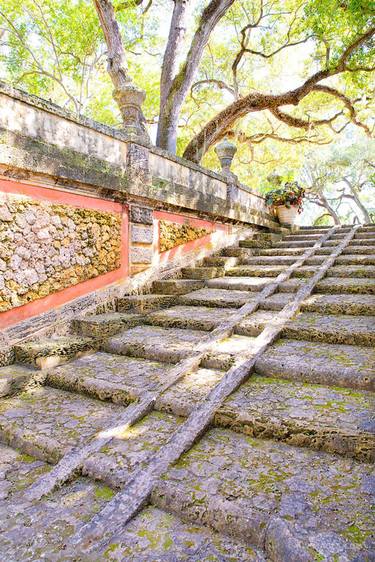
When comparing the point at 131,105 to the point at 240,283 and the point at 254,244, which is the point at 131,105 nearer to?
the point at 240,283

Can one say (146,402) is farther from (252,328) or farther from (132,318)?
(132,318)

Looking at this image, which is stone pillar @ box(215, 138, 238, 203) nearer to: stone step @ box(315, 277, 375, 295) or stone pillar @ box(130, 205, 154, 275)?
stone pillar @ box(130, 205, 154, 275)

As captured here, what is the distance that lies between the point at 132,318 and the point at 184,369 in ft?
4.72

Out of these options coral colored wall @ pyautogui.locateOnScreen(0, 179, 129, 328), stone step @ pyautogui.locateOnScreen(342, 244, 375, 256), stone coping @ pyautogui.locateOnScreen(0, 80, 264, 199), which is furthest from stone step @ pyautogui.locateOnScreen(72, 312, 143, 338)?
stone step @ pyautogui.locateOnScreen(342, 244, 375, 256)

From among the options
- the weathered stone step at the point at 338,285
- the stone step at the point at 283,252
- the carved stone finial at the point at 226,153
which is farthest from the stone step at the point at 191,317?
the carved stone finial at the point at 226,153

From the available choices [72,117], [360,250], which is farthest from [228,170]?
[72,117]

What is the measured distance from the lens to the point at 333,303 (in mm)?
3953

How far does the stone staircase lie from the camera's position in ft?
4.74

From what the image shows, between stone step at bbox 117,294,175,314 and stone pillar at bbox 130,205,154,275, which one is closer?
stone step at bbox 117,294,175,314

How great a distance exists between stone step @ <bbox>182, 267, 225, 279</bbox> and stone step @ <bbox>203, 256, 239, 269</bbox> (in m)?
0.39

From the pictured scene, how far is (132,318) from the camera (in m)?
4.05

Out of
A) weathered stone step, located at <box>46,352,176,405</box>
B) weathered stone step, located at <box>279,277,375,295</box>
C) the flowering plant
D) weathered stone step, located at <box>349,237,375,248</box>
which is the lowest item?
weathered stone step, located at <box>46,352,176,405</box>

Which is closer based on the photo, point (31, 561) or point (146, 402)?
point (31, 561)

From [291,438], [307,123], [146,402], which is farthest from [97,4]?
[291,438]
